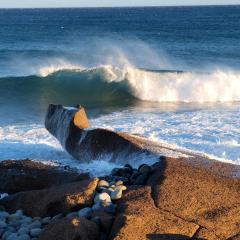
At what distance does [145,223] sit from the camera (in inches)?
218

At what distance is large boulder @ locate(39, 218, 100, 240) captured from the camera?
543cm

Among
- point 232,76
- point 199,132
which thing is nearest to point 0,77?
point 232,76

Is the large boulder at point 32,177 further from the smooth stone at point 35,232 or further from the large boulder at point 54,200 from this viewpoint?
the smooth stone at point 35,232

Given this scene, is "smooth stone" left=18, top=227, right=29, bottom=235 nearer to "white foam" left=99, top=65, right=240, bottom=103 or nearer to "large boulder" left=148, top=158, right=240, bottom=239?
"large boulder" left=148, top=158, right=240, bottom=239

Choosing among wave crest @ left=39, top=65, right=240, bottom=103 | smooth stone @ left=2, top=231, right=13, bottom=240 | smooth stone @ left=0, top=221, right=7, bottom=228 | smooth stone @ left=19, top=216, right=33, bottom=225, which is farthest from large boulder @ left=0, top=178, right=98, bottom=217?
wave crest @ left=39, top=65, right=240, bottom=103

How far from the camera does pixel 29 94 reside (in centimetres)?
2097

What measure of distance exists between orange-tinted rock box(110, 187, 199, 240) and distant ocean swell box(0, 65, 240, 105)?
1272 cm

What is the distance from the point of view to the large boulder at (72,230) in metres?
5.43

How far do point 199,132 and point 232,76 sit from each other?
10.2 metres

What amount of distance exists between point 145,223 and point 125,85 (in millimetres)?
16221

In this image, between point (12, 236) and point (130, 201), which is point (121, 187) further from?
point (12, 236)

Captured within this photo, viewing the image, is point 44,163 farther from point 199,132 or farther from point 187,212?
point 199,132

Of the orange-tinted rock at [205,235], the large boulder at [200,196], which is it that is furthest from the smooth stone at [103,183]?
the orange-tinted rock at [205,235]

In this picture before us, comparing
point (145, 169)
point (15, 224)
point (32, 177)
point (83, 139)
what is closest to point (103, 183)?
point (145, 169)
